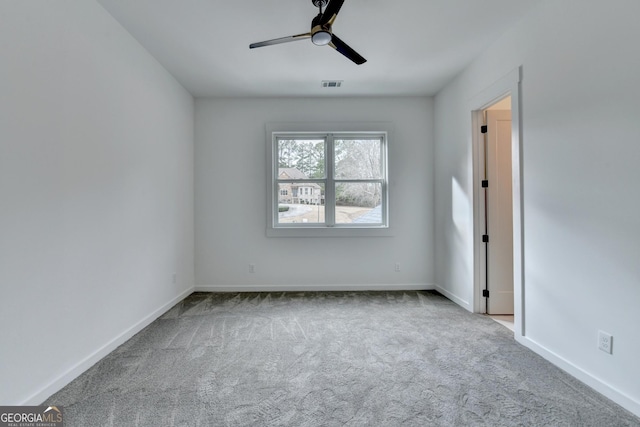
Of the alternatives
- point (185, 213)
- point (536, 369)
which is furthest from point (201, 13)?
point (536, 369)

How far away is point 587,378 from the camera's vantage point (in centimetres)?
187

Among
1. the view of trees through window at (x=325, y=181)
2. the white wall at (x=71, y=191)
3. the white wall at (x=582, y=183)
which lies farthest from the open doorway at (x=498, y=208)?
the white wall at (x=71, y=191)

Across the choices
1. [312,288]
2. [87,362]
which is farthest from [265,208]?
[87,362]

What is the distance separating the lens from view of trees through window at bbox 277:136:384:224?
13.9 ft

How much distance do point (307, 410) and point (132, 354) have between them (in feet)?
5.25

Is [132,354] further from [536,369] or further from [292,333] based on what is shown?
[536,369]

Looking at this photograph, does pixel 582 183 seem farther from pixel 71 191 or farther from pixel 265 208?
pixel 71 191

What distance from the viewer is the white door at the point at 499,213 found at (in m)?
3.12

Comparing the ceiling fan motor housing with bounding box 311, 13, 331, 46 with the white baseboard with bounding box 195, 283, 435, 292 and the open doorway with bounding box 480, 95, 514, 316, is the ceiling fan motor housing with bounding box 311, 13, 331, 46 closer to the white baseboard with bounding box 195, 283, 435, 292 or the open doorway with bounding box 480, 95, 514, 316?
the open doorway with bounding box 480, 95, 514, 316

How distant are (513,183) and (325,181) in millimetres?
2374

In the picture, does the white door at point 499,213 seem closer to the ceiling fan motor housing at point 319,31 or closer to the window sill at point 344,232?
the window sill at point 344,232

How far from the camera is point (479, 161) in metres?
3.14

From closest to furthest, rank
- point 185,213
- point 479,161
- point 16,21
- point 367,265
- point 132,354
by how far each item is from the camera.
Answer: point 16,21, point 132,354, point 479,161, point 185,213, point 367,265

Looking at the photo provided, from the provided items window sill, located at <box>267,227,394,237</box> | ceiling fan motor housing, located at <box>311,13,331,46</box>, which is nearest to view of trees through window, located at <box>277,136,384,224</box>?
window sill, located at <box>267,227,394,237</box>
